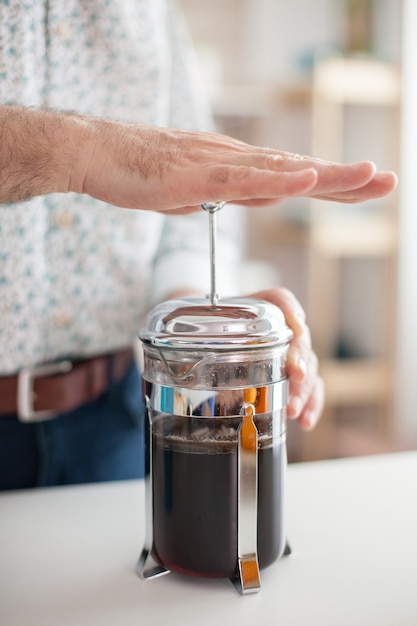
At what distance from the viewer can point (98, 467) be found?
1.09 metres

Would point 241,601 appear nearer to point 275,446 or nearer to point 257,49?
point 275,446

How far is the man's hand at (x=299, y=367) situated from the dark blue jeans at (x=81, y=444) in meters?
0.39

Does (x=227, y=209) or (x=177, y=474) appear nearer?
(x=177, y=474)

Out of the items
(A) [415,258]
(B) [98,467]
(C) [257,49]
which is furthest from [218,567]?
(C) [257,49]

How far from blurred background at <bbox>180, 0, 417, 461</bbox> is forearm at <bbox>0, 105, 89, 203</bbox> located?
2.15m

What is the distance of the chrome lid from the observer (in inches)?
23.4

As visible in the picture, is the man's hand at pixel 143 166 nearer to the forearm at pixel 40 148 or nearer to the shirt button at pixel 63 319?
the forearm at pixel 40 148

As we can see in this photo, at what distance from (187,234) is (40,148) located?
506mm

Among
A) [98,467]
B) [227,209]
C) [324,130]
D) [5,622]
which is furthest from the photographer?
[324,130]

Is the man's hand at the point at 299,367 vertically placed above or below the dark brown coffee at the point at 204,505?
above

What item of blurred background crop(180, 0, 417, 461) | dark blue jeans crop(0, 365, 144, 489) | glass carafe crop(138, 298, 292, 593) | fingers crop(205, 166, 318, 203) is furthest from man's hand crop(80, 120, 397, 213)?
blurred background crop(180, 0, 417, 461)

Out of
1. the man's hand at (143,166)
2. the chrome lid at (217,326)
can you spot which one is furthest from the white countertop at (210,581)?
Result: the man's hand at (143,166)

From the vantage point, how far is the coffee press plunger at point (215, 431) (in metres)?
0.61

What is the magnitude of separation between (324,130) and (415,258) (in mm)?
637
